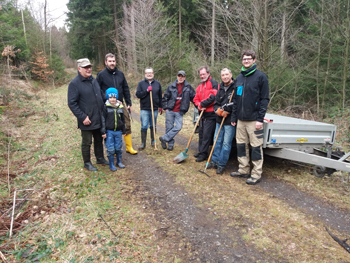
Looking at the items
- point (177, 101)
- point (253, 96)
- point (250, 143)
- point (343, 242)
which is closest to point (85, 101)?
point (177, 101)

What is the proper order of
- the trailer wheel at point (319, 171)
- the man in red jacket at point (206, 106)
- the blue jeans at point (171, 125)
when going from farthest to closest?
the blue jeans at point (171, 125), the man in red jacket at point (206, 106), the trailer wheel at point (319, 171)

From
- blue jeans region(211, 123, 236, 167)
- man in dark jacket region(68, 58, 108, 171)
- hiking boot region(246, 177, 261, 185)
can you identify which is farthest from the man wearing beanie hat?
hiking boot region(246, 177, 261, 185)

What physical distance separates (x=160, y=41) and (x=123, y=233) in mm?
16149

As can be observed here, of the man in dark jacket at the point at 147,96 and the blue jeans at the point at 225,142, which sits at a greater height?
the man in dark jacket at the point at 147,96

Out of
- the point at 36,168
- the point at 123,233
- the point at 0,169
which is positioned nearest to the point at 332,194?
the point at 123,233

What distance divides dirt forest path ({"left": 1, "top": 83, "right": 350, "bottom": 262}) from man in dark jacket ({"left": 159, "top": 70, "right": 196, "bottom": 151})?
41.7 inches

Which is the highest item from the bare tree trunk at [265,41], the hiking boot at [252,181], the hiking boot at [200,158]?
the bare tree trunk at [265,41]

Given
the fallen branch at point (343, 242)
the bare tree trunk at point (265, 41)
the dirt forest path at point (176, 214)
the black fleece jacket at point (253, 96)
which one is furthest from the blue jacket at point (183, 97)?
the bare tree trunk at point (265, 41)

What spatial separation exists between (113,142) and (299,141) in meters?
3.83

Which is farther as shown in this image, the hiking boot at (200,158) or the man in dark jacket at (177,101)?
the man in dark jacket at (177,101)

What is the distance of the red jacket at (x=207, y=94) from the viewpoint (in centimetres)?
530

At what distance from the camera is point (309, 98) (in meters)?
13.1

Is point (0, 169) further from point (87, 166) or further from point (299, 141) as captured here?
point (299, 141)

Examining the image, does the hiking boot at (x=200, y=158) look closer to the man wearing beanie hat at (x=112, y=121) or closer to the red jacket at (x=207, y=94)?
the red jacket at (x=207, y=94)
